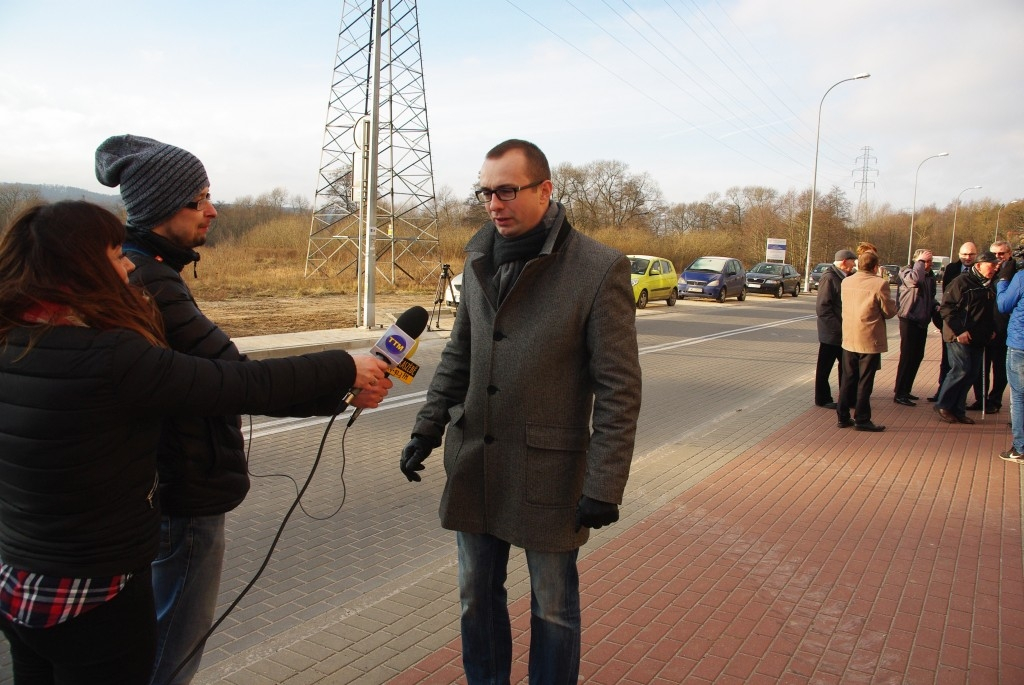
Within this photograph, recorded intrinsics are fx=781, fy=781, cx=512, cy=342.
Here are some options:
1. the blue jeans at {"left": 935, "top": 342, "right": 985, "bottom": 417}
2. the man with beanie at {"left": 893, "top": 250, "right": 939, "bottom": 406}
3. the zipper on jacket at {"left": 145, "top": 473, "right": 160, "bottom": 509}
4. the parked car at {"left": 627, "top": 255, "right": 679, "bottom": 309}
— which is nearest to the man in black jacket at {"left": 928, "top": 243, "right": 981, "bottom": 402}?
the man with beanie at {"left": 893, "top": 250, "right": 939, "bottom": 406}

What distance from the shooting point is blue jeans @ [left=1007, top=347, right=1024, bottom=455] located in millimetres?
6648

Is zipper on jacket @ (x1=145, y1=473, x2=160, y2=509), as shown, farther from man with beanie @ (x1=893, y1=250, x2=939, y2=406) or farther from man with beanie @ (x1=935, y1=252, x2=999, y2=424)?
man with beanie @ (x1=893, y1=250, x2=939, y2=406)

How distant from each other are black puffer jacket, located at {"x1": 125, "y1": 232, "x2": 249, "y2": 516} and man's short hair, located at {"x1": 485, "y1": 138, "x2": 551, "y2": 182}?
41.0 inches

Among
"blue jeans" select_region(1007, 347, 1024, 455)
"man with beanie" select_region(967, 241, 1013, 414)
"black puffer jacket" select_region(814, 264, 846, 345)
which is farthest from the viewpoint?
"black puffer jacket" select_region(814, 264, 846, 345)

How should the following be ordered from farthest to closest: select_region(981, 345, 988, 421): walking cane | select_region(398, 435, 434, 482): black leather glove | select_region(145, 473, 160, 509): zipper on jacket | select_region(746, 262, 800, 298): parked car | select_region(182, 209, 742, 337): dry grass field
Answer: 1. select_region(746, 262, 800, 298): parked car
2. select_region(182, 209, 742, 337): dry grass field
3. select_region(981, 345, 988, 421): walking cane
4. select_region(398, 435, 434, 482): black leather glove
5. select_region(145, 473, 160, 509): zipper on jacket

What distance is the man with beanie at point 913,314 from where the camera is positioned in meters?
9.58

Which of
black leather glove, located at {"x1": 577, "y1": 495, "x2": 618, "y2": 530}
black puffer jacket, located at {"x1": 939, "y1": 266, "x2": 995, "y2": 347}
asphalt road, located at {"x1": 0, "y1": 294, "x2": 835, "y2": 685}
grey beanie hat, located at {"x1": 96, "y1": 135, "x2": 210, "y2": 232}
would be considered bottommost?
asphalt road, located at {"x1": 0, "y1": 294, "x2": 835, "y2": 685}

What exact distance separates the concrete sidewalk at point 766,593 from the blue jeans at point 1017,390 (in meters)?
0.34

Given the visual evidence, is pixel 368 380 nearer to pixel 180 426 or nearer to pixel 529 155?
pixel 180 426

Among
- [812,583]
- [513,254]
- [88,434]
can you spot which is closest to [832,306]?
[812,583]

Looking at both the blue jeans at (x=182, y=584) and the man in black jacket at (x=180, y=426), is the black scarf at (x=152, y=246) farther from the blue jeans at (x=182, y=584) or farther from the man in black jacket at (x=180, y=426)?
the blue jeans at (x=182, y=584)

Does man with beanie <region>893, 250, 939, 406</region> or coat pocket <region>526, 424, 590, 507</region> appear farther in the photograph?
man with beanie <region>893, 250, 939, 406</region>

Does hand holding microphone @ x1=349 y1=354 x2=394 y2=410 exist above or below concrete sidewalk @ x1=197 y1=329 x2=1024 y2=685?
above

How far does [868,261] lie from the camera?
818 centimetres
